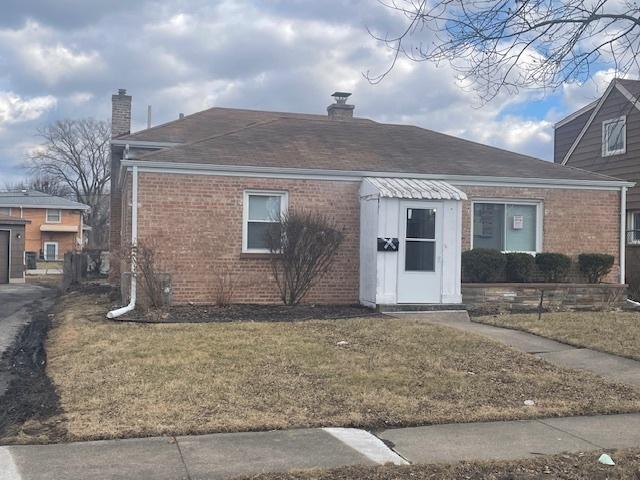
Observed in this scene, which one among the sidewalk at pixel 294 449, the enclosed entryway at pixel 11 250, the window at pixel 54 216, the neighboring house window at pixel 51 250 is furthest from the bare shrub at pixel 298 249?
the neighboring house window at pixel 51 250

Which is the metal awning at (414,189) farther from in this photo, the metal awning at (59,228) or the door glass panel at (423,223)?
the metal awning at (59,228)

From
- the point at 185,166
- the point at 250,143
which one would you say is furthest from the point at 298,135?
the point at 185,166

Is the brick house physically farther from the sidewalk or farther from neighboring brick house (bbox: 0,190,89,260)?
neighboring brick house (bbox: 0,190,89,260)

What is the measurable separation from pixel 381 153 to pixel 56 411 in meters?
11.1

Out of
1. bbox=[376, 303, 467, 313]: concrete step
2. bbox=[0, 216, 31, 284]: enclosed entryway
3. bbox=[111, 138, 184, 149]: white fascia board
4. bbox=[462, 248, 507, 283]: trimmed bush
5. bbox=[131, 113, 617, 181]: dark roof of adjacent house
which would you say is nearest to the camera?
bbox=[376, 303, 467, 313]: concrete step

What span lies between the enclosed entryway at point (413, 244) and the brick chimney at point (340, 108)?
33.4ft

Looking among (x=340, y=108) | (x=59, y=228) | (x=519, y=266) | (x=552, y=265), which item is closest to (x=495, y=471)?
(x=519, y=266)

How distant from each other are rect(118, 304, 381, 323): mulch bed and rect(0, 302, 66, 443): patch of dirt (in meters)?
1.99

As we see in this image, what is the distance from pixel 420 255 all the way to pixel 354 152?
350 centimetres

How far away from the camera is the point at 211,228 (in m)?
13.7

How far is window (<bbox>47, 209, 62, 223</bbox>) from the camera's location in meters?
49.8

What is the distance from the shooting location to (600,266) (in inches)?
605

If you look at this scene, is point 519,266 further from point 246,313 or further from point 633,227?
point 633,227

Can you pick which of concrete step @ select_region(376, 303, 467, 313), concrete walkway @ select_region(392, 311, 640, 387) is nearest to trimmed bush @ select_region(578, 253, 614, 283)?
concrete step @ select_region(376, 303, 467, 313)
